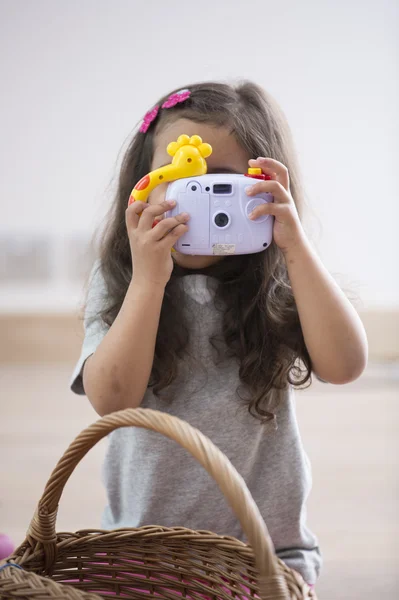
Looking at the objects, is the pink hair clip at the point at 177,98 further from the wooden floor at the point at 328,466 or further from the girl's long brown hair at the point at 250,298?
the wooden floor at the point at 328,466

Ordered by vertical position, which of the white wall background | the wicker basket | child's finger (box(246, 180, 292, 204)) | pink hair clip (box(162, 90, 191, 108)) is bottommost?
the wicker basket

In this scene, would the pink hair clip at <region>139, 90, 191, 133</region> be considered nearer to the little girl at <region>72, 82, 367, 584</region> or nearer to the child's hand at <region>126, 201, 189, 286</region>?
the little girl at <region>72, 82, 367, 584</region>

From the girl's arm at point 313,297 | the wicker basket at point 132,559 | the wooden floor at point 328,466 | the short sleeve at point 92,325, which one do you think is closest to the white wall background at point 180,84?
the wooden floor at point 328,466

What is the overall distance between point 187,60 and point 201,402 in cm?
180

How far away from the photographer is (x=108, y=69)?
2.42 metres

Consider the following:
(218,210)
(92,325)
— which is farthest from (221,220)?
(92,325)

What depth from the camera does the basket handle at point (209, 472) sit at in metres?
0.52

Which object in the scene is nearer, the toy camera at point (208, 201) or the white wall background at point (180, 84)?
the toy camera at point (208, 201)

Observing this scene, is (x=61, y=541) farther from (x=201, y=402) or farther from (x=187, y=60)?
(x=187, y=60)

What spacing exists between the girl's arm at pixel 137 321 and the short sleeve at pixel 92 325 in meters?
0.06

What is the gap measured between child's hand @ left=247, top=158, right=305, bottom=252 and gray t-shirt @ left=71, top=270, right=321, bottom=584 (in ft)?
0.51

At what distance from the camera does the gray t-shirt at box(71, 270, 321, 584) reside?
2.90 feet

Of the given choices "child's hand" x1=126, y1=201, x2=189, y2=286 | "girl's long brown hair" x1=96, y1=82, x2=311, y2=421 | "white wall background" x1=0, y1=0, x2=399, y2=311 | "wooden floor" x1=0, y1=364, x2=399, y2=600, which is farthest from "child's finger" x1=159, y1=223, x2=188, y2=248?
"white wall background" x1=0, y1=0, x2=399, y2=311

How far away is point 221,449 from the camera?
2.89 feet
